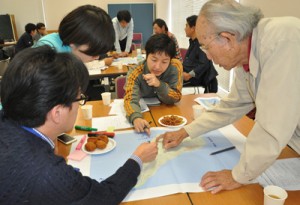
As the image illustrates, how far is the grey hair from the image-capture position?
100cm

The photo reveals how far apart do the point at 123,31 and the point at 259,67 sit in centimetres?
454

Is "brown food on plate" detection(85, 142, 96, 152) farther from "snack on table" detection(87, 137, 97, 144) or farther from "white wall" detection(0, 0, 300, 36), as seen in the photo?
"white wall" detection(0, 0, 300, 36)

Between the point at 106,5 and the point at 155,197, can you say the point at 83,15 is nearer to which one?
the point at 155,197

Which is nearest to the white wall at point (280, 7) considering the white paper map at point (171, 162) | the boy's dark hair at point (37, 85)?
the white paper map at point (171, 162)

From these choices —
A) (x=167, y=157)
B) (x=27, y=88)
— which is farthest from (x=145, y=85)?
(x=27, y=88)

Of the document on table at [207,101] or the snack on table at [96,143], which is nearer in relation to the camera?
the snack on table at [96,143]

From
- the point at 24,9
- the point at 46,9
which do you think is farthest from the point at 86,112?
the point at 24,9

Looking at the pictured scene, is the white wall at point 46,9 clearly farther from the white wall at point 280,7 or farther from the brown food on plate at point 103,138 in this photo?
the brown food on plate at point 103,138

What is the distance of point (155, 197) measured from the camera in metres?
0.97

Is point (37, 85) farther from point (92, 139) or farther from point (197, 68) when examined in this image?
point (197, 68)

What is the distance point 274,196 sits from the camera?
2.88 feet

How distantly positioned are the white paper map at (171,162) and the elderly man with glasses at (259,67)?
8cm

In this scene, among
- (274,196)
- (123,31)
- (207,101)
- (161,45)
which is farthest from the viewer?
(123,31)

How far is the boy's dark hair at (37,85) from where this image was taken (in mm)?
729
